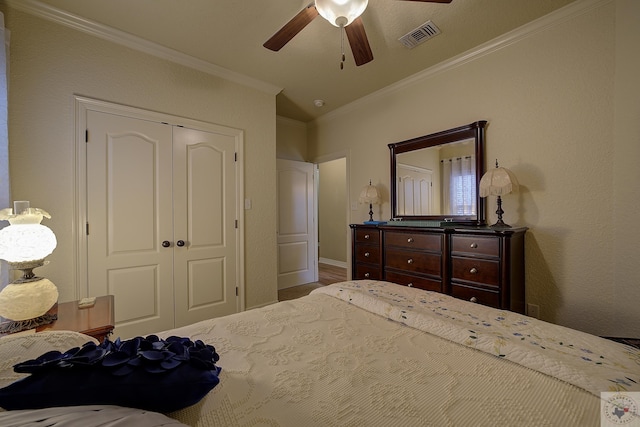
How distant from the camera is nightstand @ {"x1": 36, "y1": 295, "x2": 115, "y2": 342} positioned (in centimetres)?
124

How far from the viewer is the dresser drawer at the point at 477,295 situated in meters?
1.94

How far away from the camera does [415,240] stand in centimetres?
240

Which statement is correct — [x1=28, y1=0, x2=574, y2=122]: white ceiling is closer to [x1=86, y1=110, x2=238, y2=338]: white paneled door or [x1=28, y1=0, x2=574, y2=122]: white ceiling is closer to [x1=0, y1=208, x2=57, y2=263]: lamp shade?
[x1=86, y1=110, x2=238, y2=338]: white paneled door

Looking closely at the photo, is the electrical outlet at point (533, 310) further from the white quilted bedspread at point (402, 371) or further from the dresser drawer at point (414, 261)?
the white quilted bedspread at point (402, 371)

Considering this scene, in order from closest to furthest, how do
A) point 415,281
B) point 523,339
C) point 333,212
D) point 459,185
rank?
1. point 523,339
2. point 415,281
3. point 459,185
4. point 333,212

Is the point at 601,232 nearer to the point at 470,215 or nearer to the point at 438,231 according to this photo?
the point at 470,215

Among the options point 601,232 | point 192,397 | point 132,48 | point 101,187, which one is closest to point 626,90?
point 601,232

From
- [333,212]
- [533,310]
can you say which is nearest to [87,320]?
[533,310]

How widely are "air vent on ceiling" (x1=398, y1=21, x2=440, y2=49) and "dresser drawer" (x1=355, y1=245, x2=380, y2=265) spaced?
191cm

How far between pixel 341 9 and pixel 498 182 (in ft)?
5.75

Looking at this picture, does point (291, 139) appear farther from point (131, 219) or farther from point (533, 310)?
point (533, 310)

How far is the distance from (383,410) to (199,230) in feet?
8.25
